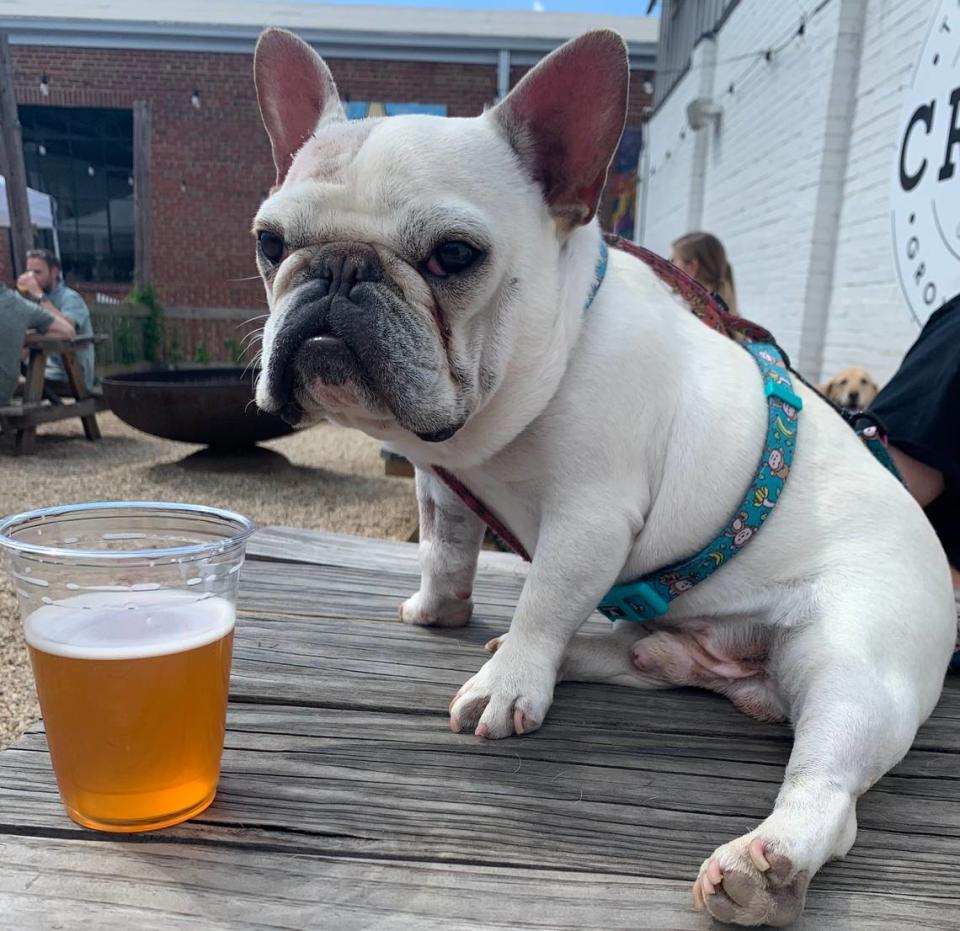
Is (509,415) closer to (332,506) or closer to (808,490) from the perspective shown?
(808,490)

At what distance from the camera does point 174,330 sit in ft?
27.0

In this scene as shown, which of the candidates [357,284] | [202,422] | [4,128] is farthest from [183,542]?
[4,128]

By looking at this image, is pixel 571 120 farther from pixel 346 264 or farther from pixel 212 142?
pixel 212 142

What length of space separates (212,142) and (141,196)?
183 cm

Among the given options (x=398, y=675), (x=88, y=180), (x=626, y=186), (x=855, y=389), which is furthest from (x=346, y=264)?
(x=626, y=186)

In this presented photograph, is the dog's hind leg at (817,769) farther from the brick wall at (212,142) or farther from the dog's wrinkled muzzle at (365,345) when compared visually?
the brick wall at (212,142)

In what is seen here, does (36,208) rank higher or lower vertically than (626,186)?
higher

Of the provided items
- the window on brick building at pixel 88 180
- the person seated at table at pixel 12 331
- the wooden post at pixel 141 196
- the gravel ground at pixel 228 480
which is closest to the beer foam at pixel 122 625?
the gravel ground at pixel 228 480

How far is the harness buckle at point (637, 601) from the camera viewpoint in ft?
3.51

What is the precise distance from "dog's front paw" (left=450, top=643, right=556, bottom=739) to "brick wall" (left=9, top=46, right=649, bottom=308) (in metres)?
9.08

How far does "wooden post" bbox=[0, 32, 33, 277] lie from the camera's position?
14.4 feet

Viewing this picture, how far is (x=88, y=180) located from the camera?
7.24 metres

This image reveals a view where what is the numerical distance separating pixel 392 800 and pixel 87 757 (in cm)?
29

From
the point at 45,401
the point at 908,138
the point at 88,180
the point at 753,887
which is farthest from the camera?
the point at 88,180
